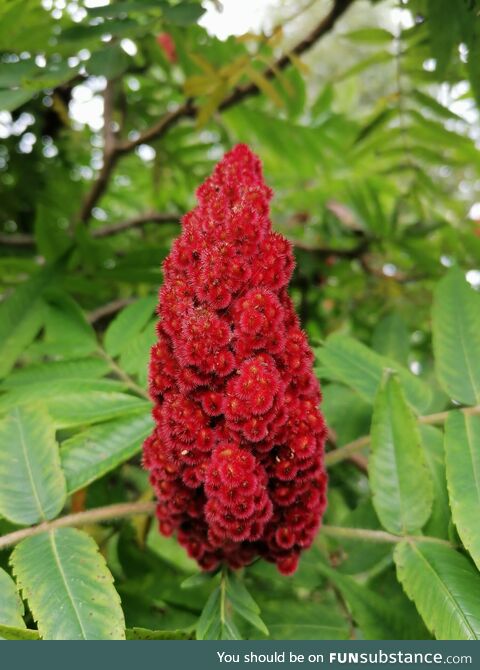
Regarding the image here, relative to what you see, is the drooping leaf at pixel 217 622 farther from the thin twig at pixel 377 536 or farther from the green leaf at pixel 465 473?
the green leaf at pixel 465 473

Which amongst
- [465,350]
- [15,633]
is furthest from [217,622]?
[465,350]

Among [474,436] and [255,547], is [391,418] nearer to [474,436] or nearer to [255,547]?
[474,436]

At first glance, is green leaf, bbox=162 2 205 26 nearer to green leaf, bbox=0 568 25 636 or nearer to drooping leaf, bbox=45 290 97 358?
drooping leaf, bbox=45 290 97 358

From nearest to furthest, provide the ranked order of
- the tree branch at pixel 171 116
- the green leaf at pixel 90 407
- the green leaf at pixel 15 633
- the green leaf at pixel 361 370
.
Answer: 1. the green leaf at pixel 15 633
2. the green leaf at pixel 90 407
3. the green leaf at pixel 361 370
4. the tree branch at pixel 171 116

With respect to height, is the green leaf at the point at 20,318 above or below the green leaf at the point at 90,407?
above

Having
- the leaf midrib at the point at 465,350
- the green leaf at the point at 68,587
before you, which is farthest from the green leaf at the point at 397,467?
the green leaf at the point at 68,587

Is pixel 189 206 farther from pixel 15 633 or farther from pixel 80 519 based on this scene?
pixel 15 633

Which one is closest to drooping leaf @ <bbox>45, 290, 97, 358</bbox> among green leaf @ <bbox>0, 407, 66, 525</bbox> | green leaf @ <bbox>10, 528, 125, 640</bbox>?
A: green leaf @ <bbox>0, 407, 66, 525</bbox>
